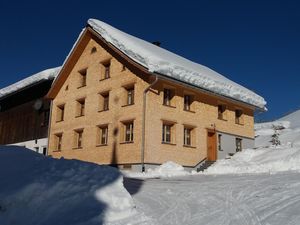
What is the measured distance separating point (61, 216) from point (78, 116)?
18438 mm

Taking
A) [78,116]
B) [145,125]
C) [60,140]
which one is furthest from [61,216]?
[60,140]

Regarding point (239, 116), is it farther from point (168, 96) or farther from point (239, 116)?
point (168, 96)

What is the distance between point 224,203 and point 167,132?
12992 millimetres

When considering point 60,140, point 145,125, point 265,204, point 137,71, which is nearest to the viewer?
point 265,204

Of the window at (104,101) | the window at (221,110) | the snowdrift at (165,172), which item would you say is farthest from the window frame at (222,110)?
the window at (104,101)

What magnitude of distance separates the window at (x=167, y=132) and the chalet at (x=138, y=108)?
0.18ft

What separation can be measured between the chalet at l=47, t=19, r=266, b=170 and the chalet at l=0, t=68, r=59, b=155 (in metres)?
1.54

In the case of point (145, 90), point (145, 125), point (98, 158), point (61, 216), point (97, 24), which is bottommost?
point (61, 216)

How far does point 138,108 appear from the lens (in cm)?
2105

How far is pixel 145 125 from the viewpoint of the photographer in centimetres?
2045

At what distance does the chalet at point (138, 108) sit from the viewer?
817 inches

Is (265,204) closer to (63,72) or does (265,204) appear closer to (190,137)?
(190,137)

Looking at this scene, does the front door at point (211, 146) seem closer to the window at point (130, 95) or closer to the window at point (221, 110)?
the window at point (221, 110)

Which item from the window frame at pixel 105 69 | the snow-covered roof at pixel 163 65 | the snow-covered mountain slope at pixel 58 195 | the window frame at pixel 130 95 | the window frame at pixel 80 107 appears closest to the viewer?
the snow-covered mountain slope at pixel 58 195
